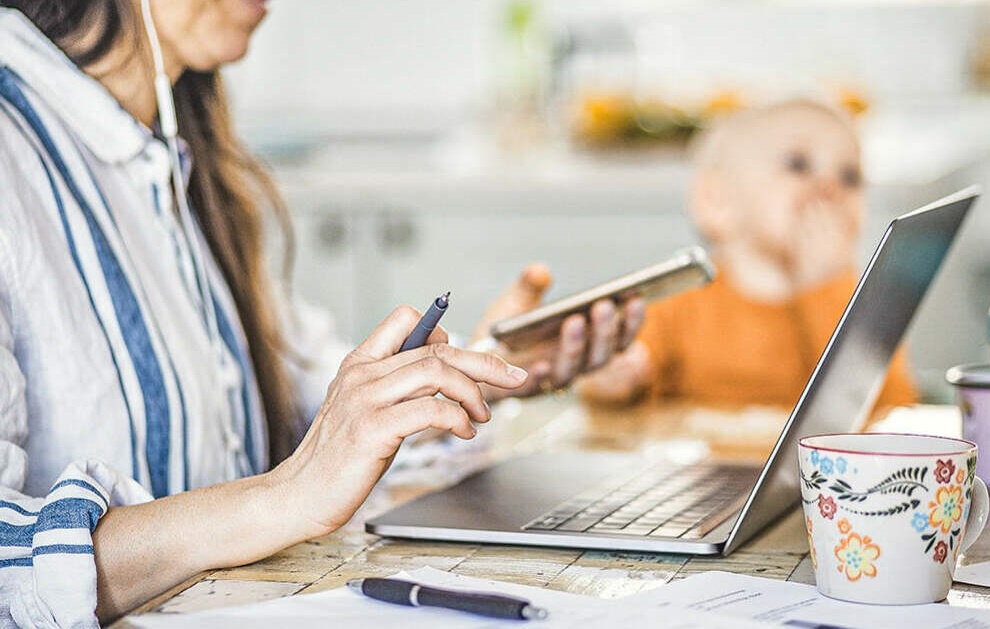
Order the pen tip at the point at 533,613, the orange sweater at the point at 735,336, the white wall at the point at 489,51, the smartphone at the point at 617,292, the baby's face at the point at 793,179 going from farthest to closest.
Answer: the white wall at the point at 489,51 < the baby's face at the point at 793,179 < the orange sweater at the point at 735,336 < the smartphone at the point at 617,292 < the pen tip at the point at 533,613

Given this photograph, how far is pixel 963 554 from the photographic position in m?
Answer: 0.81

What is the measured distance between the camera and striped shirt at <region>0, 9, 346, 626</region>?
76 cm

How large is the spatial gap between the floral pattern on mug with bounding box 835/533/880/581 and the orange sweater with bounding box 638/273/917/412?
3.90 ft

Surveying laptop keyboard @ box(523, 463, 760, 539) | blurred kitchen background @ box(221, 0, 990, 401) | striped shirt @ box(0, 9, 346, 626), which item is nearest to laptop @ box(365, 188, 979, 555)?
laptop keyboard @ box(523, 463, 760, 539)

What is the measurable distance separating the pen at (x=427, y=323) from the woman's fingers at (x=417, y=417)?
0.04 meters

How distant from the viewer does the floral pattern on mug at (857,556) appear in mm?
694

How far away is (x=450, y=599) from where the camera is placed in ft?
2.25

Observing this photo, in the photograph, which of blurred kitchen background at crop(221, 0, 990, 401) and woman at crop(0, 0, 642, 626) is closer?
woman at crop(0, 0, 642, 626)

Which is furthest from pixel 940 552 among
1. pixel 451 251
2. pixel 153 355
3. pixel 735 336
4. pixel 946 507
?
pixel 451 251

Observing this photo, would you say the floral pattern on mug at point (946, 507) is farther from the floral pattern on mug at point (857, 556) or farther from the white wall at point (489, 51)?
the white wall at point (489, 51)

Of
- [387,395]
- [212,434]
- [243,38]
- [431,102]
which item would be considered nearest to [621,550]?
[387,395]

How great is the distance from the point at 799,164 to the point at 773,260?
0.16 meters

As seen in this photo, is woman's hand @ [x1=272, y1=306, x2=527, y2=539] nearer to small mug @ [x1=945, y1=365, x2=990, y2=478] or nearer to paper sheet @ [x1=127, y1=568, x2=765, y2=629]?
paper sheet @ [x1=127, y1=568, x2=765, y2=629]

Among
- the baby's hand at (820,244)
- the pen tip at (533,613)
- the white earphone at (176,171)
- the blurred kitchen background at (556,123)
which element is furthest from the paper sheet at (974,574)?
the blurred kitchen background at (556,123)
